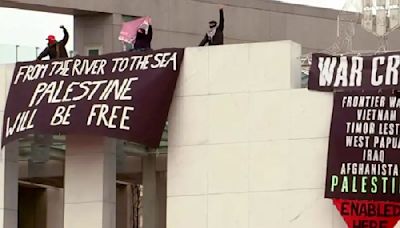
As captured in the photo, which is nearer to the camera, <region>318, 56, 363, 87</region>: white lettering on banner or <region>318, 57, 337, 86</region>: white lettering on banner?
<region>318, 56, 363, 87</region>: white lettering on banner

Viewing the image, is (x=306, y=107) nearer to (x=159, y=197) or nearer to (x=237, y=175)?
(x=237, y=175)

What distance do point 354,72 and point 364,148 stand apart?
1.74m

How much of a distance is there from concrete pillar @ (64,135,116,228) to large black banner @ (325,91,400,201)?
254 inches

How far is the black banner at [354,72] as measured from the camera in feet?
140

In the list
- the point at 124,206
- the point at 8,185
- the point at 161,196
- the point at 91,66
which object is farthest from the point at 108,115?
the point at 124,206

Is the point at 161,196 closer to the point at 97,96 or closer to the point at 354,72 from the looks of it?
the point at 97,96

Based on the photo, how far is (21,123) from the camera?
47.2 metres

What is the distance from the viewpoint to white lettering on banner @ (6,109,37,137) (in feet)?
154

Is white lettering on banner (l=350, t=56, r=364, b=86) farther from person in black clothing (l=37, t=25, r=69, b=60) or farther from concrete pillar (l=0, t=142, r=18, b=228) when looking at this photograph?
concrete pillar (l=0, t=142, r=18, b=228)

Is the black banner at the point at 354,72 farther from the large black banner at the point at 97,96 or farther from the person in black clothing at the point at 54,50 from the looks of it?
the person in black clothing at the point at 54,50

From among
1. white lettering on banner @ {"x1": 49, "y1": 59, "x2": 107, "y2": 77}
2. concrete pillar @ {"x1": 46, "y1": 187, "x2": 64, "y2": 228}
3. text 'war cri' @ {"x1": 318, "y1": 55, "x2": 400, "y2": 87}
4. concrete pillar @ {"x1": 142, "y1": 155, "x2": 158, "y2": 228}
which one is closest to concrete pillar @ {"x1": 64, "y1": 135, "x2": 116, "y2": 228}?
white lettering on banner @ {"x1": 49, "y1": 59, "x2": 107, "y2": 77}

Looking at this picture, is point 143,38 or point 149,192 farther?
point 149,192

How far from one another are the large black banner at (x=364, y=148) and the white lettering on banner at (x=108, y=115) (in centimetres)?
540

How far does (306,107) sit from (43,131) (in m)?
6.95
